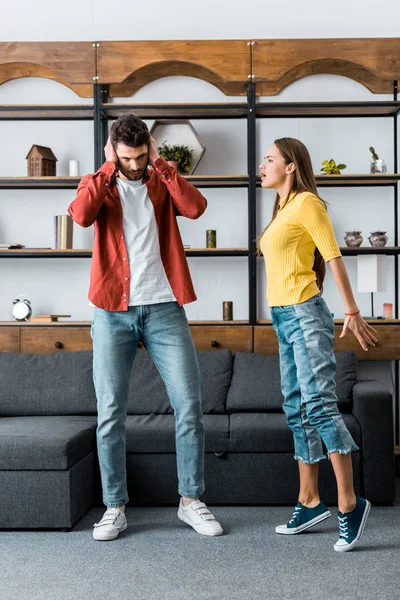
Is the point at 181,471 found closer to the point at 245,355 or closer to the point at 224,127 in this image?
the point at 245,355

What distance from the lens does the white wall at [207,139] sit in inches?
179

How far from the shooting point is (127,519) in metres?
3.10

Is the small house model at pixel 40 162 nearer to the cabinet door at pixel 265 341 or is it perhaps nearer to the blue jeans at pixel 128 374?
the cabinet door at pixel 265 341

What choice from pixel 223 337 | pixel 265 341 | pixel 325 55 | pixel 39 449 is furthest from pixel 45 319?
pixel 325 55

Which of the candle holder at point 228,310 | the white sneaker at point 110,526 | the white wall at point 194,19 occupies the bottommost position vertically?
the white sneaker at point 110,526

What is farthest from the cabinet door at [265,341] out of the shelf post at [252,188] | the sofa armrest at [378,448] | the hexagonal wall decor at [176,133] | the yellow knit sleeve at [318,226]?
the yellow knit sleeve at [318,226]

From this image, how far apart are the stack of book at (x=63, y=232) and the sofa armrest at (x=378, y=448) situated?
2058 mm

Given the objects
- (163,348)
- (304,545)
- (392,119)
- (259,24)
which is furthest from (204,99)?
(304,545)

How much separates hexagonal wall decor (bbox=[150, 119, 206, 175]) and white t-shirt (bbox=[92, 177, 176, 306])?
Result: 1.65 meters

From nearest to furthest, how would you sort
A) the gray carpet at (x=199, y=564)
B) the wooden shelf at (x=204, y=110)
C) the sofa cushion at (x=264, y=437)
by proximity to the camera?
Result: the gray carpet at (x=199, y=564)
the sofa cushion at (x=264, y=437)
the wooden shelf at (x=204, y=110)

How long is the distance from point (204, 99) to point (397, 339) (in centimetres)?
189

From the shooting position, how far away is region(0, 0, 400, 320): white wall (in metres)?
4.54

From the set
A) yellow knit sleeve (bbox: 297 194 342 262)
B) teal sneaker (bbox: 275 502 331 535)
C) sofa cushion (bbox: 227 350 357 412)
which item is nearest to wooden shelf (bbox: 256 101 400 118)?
sofa cushion (bbox: 227 350 357 412)

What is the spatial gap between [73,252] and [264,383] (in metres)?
1.44
